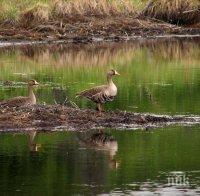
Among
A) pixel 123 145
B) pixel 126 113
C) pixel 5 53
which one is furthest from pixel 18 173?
pixel 5 53

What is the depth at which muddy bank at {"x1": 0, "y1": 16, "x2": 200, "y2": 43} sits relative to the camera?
161 feet

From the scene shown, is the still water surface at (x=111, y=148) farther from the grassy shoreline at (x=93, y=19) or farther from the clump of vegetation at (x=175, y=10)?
the clump of vegetation at (x=175, y=10)

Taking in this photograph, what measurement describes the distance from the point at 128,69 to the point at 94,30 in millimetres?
14018

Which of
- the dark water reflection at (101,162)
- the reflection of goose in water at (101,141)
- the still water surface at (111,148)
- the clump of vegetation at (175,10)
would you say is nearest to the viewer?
the dark water reflection at (101,162)

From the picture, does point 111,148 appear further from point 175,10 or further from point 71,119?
point 175,10

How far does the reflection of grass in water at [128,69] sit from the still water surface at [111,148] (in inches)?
1.6

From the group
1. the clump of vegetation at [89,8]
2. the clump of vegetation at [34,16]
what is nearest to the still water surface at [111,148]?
the clump of vegetation at [34,16]

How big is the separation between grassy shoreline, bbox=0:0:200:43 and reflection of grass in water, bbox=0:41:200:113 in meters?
3.13

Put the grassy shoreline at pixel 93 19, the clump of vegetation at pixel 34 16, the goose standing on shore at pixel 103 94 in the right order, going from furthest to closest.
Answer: the clump of vegetation at pixel 34 16 < the grassy shoreline at pixel 93 19 < the goose standing on shore at pixel 103 94

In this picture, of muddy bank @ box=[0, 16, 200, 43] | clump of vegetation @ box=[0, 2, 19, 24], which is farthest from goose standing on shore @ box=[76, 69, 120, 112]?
clump of vegetation @ box=[0, 2, 19, 24]

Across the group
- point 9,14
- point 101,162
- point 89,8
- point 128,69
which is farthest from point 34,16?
point 101,162

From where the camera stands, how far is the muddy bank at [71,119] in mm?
22484

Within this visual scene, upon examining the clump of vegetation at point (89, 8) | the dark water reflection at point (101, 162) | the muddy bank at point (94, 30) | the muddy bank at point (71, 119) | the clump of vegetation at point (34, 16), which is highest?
the clump of vegetation at point (89, 8)

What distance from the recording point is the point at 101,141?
21109 millimetres
